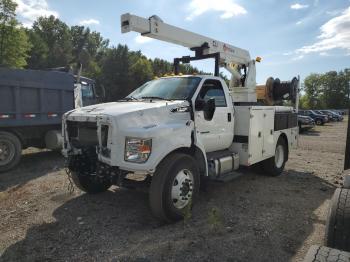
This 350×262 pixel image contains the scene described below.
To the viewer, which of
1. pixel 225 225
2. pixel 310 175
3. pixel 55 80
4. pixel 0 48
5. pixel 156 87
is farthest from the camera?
pixel 0 48

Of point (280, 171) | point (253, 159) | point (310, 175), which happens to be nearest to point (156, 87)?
point (253, 159)

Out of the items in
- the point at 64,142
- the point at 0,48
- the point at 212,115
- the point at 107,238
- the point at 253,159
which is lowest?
the point at 107,238

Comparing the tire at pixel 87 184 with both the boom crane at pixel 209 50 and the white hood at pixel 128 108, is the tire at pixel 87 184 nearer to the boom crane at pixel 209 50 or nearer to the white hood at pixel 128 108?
the white hood at pixel 128 108

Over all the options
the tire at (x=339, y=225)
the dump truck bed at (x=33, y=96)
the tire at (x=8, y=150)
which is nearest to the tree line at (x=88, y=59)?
the dump truck bed at (x=33, y=96)

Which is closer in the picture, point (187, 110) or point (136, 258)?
point (136, 258)

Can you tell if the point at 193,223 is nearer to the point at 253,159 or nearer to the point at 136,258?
the point at 136,258

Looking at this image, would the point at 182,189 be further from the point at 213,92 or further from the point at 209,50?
the point at 209,50

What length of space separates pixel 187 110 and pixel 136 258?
2.43 metres

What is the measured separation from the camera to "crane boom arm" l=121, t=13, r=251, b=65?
18.3ft

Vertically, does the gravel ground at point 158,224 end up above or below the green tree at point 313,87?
below

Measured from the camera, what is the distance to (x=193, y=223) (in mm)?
4875

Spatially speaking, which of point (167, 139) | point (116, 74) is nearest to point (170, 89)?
point (167, 139)

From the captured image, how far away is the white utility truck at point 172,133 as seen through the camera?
4.49 meters

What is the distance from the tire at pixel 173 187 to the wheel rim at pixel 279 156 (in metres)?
3.79
